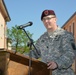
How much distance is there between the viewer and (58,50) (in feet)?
13.7

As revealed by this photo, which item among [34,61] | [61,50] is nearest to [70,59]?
[61,50]

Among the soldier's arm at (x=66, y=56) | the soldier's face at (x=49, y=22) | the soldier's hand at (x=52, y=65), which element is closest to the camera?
the soldier's hand at (x=52, y=65)

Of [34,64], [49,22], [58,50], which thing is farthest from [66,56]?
[49,22]

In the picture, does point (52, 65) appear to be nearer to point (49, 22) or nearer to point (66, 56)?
point (66, 56)

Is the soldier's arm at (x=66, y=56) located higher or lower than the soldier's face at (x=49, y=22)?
lower

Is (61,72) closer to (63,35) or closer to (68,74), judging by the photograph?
(68,74)

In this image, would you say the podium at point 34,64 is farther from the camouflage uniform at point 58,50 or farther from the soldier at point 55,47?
the camouflage uniform at point 58,50

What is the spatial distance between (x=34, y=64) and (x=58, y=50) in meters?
0.42

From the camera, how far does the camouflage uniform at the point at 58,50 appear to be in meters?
4.04

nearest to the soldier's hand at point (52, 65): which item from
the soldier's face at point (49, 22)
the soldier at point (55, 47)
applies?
the soldier at point (55, 47)

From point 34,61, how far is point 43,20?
69cm

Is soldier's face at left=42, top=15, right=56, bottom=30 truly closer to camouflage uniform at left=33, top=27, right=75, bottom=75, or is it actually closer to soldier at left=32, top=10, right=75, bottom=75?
soldier at left=32, top=10, right=75, bottom=75

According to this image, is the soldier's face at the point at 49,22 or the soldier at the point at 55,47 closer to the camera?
the soldier at the point at 55,47

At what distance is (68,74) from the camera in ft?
13.5
